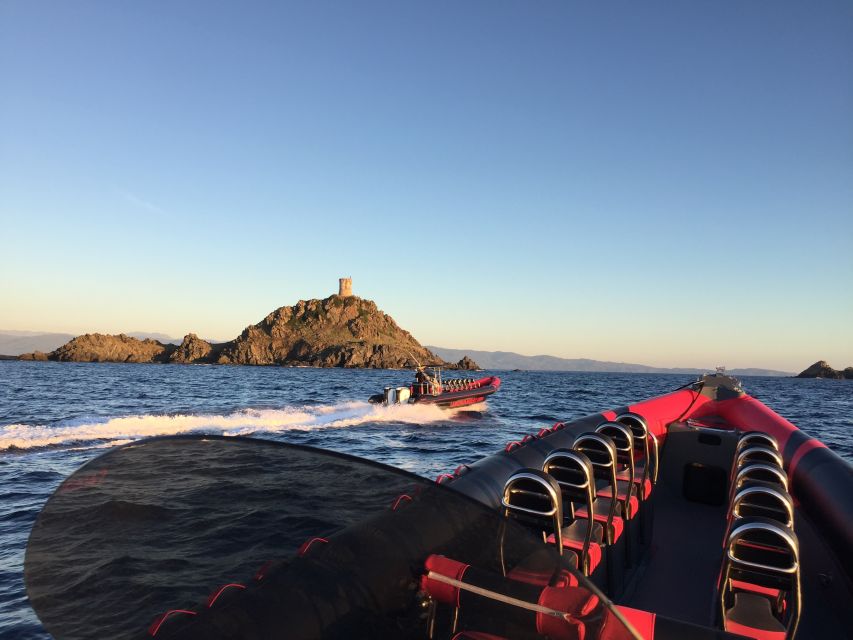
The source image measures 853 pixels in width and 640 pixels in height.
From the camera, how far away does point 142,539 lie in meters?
1.56

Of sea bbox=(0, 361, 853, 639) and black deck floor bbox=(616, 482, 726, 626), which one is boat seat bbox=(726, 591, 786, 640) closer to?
black deck floor bbox=(616, 482, 726, 626)

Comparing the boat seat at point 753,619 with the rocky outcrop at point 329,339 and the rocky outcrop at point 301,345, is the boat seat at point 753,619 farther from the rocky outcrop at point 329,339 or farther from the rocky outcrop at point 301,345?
the rocky outcrop at point 329,339

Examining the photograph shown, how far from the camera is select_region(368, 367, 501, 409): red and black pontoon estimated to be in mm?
→ 28781

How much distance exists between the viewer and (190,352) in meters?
156

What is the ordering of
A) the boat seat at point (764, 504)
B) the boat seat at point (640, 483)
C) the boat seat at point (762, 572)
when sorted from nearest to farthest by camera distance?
the boat seat at point (762, 572) < the boat seat at point (764, 504) < the boat seat at point (640, 483)

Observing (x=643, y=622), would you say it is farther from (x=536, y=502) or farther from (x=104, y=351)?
(x=104, y=351)

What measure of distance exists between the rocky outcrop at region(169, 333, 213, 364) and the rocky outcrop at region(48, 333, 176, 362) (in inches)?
132

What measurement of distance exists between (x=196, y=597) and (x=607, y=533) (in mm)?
4012

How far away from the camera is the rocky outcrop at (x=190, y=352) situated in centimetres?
15538

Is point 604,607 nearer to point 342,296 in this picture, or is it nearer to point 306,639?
point 306,639

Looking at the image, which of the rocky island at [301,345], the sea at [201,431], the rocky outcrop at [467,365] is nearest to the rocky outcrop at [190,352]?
the rocky island at [301,345]

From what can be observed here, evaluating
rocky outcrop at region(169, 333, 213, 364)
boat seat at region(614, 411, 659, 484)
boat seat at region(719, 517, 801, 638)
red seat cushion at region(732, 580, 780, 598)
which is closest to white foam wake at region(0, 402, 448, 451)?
boat seat at region(614, 411, 659, 484)

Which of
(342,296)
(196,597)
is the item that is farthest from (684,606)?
(342,296)

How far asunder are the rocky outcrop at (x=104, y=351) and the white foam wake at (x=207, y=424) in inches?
5677
